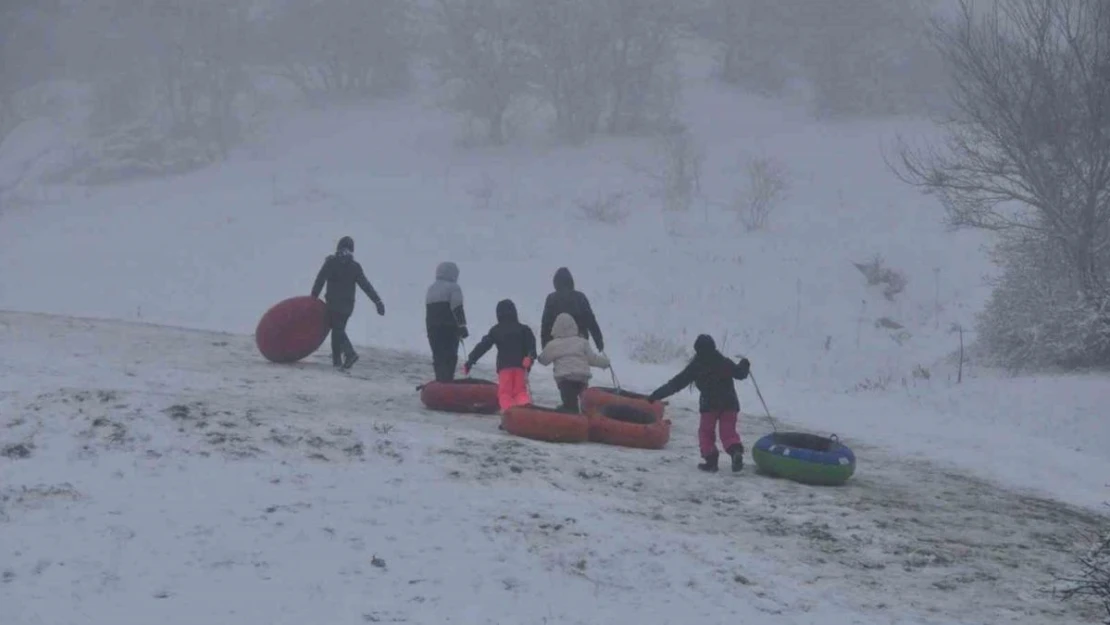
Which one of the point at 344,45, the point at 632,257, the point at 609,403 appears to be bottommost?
the point at 609,403

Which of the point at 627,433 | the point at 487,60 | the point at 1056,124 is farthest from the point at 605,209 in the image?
the point at 627,433

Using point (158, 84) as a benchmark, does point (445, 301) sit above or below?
below

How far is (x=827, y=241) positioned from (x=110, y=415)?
28901 mm

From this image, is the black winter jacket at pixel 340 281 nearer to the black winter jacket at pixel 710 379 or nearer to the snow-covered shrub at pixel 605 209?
the black winter jacket at pixel 710 379

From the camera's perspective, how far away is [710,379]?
404 inches

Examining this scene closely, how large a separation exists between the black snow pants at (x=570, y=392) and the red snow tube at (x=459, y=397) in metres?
0.96

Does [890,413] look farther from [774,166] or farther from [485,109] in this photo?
[485,109]

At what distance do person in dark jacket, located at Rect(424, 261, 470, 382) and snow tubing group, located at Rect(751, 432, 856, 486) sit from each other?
15.8ft

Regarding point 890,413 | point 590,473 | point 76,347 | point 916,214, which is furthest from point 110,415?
point 916,214

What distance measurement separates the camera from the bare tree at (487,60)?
46.5m

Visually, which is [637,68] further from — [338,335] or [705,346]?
[705,346]

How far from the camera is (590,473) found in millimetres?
9250

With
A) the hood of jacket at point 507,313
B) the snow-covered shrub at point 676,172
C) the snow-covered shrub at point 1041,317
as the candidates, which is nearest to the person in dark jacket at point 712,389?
the hood of jacket at point 507,313

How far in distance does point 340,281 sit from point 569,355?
4.48 m
